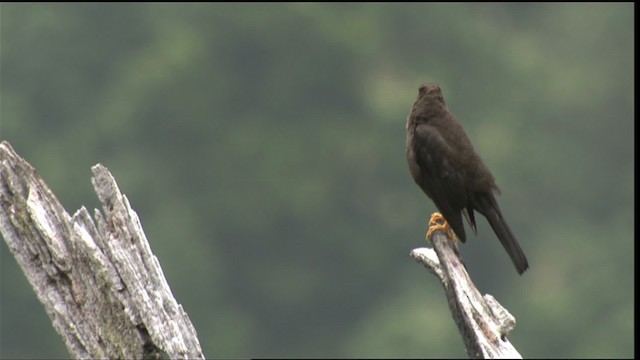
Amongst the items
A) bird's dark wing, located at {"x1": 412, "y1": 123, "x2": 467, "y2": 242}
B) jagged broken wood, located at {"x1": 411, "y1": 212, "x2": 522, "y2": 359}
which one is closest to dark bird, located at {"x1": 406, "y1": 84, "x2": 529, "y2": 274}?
bird's dark wing, located at {"x1": 412, "y1": 123, "x2": 467, "y2": 242}

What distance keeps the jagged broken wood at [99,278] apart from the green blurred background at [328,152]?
31363 mm

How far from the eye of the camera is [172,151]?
185ft

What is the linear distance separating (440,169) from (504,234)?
1.91 feet

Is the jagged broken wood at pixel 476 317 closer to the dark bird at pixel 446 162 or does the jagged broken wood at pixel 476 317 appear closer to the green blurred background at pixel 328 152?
the dark bird at pixel 446 162

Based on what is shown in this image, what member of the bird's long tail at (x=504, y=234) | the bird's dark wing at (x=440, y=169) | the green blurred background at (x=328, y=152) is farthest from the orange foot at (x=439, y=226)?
the green blurred background at (x=328, y=152)

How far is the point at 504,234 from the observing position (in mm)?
10195

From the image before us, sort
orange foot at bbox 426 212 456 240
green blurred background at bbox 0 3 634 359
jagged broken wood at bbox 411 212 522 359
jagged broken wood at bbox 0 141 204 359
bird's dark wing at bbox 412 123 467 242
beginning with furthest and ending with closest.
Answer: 1. green blurred background at bbox 0 3 634 359
2. bird's dark wing at bbox 412 123 467 242
3. orange foot at bbox 426 212 456 240
4. jagged broken wood at bbox 411 212 522 359
5. jagged broken wood at bbox 0 141 204 359

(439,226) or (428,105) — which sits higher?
(428,105)

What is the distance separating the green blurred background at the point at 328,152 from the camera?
46.9 meters

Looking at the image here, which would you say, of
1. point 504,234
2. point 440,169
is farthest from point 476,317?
point 440,169

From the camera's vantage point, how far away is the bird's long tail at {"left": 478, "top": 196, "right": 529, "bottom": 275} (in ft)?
32.8

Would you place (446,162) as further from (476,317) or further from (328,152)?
(328,152)

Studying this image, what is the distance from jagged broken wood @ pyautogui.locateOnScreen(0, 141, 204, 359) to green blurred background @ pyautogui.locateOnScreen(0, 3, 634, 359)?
31363 mm

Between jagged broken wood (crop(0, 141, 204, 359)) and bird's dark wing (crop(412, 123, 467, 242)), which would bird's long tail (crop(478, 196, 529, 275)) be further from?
jagged broken wood (crop(0, 141, 204, 359))
